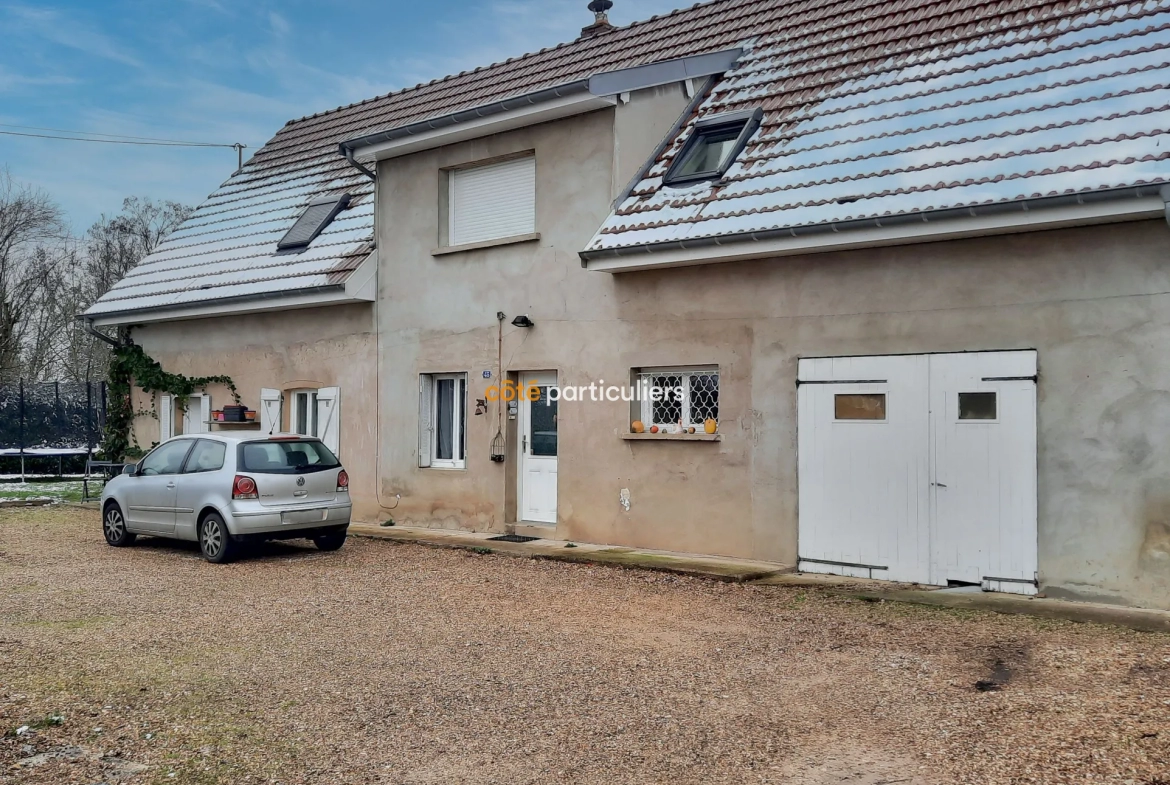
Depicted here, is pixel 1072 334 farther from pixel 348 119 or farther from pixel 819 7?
pixel 348 119

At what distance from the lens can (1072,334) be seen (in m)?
9.30

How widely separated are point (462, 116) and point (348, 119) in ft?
22.8

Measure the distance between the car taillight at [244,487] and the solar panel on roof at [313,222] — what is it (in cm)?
623

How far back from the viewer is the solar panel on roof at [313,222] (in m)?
17.0

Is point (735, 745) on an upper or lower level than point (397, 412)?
lower

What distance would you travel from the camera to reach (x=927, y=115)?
10.8m

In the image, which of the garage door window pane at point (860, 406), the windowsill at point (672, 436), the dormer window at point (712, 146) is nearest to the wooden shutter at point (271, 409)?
the windowsill at point (672, 436)

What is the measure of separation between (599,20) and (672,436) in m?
8.42

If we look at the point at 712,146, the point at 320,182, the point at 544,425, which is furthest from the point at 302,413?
the point at 712,146

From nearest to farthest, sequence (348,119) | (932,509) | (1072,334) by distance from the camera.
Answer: (1072,334) < (932,509) < (348,119)

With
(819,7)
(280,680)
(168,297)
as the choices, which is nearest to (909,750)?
(280,680)

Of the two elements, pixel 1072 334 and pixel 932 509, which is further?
pixel 932 509

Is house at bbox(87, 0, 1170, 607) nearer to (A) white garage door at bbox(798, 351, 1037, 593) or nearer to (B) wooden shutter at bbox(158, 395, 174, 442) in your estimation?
(A) white garage door at bbox(798, 351, 1037, 593)

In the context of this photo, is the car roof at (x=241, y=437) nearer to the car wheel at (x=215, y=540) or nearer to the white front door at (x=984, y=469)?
the car wheel at (x=215, y=540)
